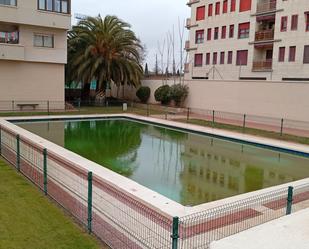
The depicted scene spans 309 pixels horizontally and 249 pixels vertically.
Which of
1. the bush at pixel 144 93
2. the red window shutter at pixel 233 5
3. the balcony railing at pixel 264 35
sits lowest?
the bush at pixel 144 93

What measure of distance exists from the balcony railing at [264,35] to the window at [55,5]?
56.4 feet

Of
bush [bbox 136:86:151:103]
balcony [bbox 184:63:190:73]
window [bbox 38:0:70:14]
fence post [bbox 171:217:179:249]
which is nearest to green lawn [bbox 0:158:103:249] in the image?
fence post [bbox 171:217:179:249]

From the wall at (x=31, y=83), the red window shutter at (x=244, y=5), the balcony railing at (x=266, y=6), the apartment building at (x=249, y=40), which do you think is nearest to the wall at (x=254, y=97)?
the apartment building at (x=249, y=40)

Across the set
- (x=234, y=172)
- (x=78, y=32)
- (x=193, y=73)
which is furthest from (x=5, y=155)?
(x=193, y=73)

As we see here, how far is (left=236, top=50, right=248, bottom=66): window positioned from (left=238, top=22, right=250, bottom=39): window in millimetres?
1439

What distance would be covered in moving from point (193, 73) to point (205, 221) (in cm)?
3435

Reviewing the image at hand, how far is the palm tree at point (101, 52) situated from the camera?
101 feet

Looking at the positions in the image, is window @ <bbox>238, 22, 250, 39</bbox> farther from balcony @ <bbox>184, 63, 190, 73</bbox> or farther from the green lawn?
the green lawn

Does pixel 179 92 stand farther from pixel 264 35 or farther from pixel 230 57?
pixel 264 35

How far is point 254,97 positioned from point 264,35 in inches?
418

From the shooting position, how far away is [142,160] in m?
13.7

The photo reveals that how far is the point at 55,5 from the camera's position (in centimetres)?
2709

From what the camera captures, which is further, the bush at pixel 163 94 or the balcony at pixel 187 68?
the balcony at pixel 187 68

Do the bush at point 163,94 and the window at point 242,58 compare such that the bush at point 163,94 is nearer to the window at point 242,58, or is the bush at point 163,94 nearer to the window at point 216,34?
the window at point 242,58
